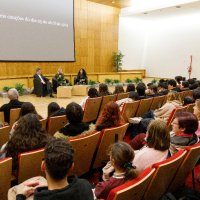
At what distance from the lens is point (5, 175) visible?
1839 millimetres

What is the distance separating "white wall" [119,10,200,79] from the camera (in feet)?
44.8

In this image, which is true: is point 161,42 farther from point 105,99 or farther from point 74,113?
point 74,113

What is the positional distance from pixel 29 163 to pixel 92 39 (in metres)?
12.1

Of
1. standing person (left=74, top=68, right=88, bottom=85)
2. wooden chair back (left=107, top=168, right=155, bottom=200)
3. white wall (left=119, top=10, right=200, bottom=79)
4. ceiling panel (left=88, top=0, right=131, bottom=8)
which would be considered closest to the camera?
wooden chair back (left=107, top=168, right=155, bottom=200)

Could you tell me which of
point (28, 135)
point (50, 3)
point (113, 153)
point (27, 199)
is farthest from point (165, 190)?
point (50, 3)

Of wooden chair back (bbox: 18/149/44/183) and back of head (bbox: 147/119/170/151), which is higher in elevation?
back of head (bbox: 147/119/170/151)

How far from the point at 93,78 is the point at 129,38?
4234 mm

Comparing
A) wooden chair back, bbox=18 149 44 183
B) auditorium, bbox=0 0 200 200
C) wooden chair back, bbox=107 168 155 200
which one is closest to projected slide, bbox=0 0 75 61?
auditorium, bbox=0 0 200 200

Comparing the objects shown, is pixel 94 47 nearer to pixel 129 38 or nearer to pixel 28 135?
pixel 129 38

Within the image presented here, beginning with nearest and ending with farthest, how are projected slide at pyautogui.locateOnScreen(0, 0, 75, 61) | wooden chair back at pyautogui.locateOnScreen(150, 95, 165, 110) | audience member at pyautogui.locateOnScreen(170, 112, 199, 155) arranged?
audience member at pyautogui.locateOnScreen(170, 112, 199, 155)
wooden chair back at pyautogui.locateOnScreen(150, 95, 165, 110)
projected slide at pyautogui.locateOnScreen(0, 0, 75, 61)

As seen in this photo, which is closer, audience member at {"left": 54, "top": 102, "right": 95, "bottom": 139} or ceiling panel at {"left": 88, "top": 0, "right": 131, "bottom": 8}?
audience member at {"left": 54, "top": 102, "right": 95, "bottom": 139}

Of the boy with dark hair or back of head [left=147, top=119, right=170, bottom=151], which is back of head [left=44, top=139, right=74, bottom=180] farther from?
back of head [left=147, top=119, right=170, bottom=151]

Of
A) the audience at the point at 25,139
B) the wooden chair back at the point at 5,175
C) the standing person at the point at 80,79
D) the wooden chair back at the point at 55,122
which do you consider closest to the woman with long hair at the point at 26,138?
the audience at the point at 25,139

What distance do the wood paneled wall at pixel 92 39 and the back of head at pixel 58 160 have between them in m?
10.2
